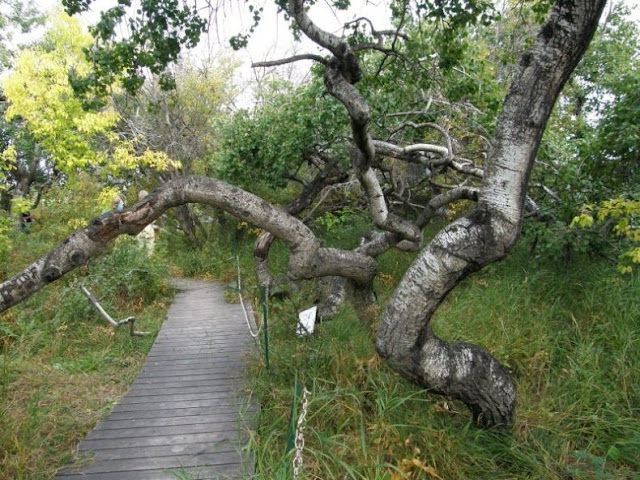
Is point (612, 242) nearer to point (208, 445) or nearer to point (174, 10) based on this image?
point (208, 445)

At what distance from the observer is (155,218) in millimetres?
3877

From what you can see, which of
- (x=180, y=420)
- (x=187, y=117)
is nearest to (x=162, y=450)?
(x=180, y=420)

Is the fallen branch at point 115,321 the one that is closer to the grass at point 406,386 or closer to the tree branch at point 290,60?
the grass at point 406,386

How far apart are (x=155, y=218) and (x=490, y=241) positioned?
2.77 m

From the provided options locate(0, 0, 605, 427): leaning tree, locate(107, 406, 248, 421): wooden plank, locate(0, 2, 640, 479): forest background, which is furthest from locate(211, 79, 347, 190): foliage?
locate(107, 406, 248, 421): wooden plank

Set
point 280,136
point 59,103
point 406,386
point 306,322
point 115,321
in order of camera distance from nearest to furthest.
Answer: point 406,386 → point 306,322 → point 115,321 → point 280,136 → point 59,103

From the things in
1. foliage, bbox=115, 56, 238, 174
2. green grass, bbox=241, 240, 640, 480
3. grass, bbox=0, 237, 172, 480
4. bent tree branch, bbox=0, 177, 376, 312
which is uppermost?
foliage, bbox=115, 56, 238, 174

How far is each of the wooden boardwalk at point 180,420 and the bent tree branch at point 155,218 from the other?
1.57 meters

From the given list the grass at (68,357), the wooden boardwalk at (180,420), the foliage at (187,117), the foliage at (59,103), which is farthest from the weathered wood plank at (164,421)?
the foliage at (187,117)

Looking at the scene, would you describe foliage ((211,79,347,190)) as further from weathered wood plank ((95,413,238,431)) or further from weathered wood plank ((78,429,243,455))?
Answer: weathered wood plank ((78,429,243,455))

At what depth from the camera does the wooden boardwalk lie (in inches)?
144

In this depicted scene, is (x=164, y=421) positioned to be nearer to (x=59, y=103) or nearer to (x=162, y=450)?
(x=162, y=450)

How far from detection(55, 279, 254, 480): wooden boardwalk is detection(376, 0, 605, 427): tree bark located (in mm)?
1617

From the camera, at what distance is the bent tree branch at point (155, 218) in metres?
3.43
